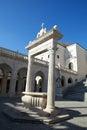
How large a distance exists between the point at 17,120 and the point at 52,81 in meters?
2.78

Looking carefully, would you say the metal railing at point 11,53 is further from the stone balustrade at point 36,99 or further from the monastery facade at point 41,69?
the stone balustrade at point 36,99

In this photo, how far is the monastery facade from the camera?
1805 centimetres

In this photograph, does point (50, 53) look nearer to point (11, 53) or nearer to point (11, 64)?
point (11, 64)

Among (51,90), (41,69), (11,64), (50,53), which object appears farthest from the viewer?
(41,69)

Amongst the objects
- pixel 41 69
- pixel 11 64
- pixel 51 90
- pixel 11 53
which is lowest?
pixel 51 90

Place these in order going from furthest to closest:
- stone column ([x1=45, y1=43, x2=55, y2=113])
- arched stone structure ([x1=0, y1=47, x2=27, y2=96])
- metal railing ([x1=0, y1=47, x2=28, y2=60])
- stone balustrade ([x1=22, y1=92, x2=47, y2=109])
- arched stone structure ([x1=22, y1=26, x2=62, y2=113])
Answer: arched stone structure ([x1=0, y1=47, x2=27, y2=96]), metal railing ([x1=0, y1=47, x2=28, y2=60]), stone balustrade ([x1=22, y1=92, x2=47, y2=109]), arched stone structure ([x1=22, y1=26, x2=62, y2=113]), stone column ([x1=45, y1=43, x2=55, y2=113])

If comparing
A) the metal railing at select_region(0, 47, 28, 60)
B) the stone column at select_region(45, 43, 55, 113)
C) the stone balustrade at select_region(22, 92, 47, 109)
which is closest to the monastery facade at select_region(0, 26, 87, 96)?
the metal railing at select_region(0, 47, 28, 60)

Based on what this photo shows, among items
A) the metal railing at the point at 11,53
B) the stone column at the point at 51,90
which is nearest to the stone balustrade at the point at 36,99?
the stone column at the point at 51,90

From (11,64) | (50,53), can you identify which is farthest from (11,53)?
(50,53)

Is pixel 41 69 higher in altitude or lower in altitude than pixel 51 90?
higher

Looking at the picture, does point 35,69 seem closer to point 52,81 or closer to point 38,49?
point 38,49

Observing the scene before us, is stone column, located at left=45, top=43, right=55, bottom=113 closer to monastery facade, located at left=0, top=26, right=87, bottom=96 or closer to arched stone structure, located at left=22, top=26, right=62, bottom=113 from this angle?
arched stone structure, located at left=22, top=26, right=62, bottom=113

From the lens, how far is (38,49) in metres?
9.04

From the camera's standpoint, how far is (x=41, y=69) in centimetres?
2314
